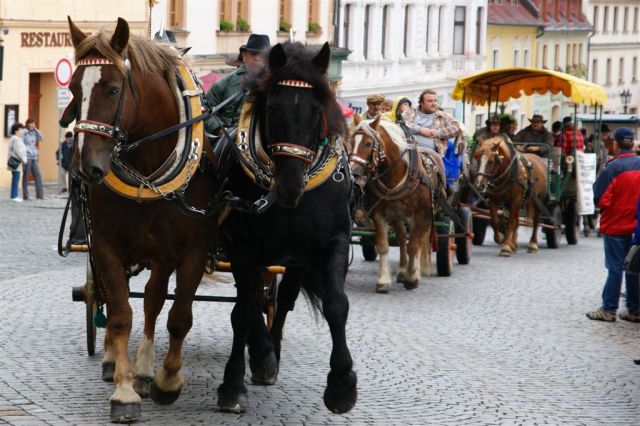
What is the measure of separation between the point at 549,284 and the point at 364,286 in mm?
2701

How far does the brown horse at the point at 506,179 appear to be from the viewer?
66.3 feet

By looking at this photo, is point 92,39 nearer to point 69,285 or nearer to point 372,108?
point 69,285

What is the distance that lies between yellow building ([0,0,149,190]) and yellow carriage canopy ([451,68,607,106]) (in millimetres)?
11180

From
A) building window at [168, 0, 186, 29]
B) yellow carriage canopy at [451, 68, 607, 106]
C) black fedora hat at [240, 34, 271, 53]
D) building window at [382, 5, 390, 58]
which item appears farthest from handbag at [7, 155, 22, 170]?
building window at [382, 5, 390, 58]

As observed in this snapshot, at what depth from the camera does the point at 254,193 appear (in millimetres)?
7902

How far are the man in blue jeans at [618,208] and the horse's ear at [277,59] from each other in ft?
20.7

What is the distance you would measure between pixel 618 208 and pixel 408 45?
38.0 meters

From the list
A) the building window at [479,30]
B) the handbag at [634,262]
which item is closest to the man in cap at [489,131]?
the handbag at [634,262]

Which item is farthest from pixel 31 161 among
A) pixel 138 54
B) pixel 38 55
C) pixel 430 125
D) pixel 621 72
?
pixel 621 72

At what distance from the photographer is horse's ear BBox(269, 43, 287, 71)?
24.4 feet

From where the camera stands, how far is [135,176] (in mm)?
7535

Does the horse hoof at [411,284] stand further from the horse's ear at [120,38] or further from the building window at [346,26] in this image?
the building window at [346,26]

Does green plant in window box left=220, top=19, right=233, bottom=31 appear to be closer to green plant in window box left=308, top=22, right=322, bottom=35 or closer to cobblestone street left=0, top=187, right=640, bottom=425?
green plant in window box left=308, top=22, right=322, bottom=35

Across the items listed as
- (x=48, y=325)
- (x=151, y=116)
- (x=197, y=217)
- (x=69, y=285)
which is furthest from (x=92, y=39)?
(x=69, y=285)
